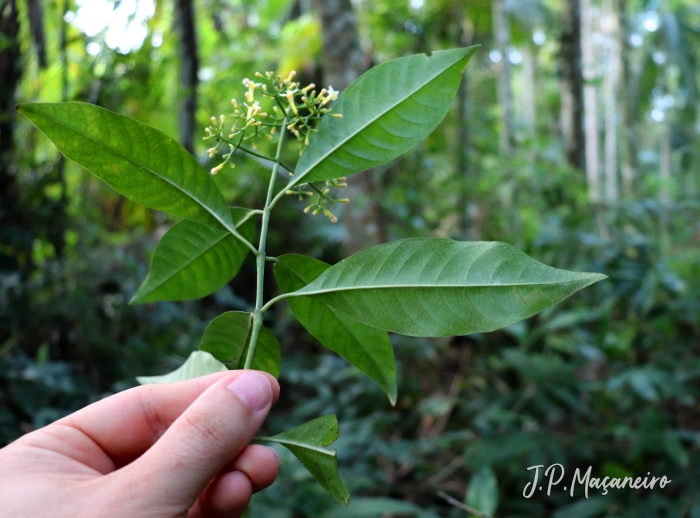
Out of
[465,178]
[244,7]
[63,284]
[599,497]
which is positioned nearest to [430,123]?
[599,497]

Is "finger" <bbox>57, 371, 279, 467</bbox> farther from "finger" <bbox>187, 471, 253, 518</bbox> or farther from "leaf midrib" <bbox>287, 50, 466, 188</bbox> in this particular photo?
"leaf midrib" <bbox>287, 50, 466, 188</bbox>

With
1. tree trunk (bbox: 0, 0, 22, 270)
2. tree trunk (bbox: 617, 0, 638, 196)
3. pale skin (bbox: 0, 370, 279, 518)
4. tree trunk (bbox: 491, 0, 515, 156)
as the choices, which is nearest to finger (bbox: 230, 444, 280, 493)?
pale skin (bbox: 0, 370, 279, 518)

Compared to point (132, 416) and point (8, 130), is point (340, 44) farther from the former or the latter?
point (132, 416)

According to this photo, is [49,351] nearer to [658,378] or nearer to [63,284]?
[63,284]

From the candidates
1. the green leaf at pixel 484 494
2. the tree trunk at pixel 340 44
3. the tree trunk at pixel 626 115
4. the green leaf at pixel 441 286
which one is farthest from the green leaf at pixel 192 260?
the tree trunk at pixel 626 115

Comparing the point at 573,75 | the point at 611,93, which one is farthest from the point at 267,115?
the point at 611,93
